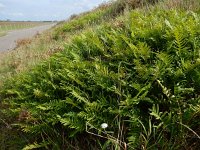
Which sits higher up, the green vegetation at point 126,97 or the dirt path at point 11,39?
the green vegetation at point 126,97

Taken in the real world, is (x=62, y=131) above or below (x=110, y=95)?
below

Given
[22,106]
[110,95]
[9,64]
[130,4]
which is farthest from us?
[130,4]

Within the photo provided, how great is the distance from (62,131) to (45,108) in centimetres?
38

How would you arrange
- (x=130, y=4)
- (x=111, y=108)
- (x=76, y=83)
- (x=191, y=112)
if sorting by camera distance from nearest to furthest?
(x=191, y=112), (x=111, y=108), (x=76, y=83), (x=130, y=4)

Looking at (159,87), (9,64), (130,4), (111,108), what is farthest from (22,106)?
(130,4)

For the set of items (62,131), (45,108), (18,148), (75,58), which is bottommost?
(18,148)

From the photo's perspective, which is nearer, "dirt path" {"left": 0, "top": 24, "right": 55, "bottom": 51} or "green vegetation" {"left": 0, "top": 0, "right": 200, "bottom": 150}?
"green vegetation" {"left": 0, "top": 0, "right": 200, "bottom": 150}

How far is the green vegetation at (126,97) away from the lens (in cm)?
401

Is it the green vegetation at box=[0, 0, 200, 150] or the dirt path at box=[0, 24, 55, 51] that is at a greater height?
the green vegetation at box=[0, 0, 200, 150]

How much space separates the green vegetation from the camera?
4008 mm

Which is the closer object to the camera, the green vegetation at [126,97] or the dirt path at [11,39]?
the green vegetation at [126,97]

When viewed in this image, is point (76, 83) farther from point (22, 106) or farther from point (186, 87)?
point (186, 87)

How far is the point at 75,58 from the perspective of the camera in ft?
18.2

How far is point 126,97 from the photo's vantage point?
13.9 feet
